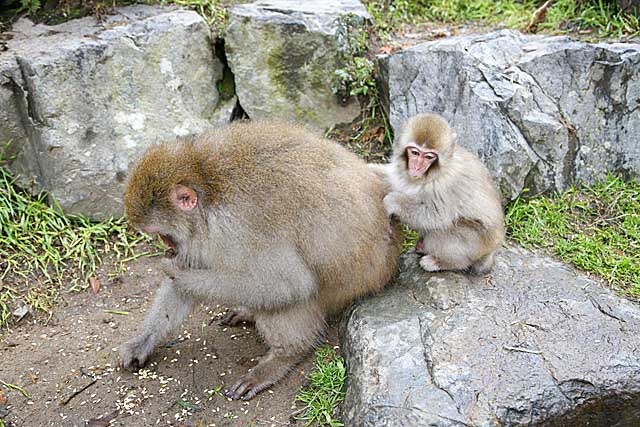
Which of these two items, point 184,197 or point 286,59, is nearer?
point 184,197

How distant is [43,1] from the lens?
235 inches

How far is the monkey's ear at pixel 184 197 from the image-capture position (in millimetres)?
3779

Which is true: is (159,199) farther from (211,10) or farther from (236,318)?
(211,10)

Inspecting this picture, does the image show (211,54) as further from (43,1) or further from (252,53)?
(43,1)

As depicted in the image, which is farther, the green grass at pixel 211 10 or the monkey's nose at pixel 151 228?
the green grass at pixel 211 10

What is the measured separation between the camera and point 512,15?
672 centimetres

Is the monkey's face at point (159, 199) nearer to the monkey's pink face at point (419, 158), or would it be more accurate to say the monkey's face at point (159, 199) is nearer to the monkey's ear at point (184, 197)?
the monkey's ear at point (184, 197)

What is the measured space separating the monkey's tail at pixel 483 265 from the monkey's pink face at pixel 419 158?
2.48 ft

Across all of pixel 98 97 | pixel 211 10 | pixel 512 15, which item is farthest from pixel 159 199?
pixel 512 15

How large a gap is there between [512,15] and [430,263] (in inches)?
129

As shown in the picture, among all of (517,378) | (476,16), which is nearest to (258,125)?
(517,378)

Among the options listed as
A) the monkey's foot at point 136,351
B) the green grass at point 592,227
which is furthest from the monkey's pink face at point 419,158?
the monkey's foot at point 136,351

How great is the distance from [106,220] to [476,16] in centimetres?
383

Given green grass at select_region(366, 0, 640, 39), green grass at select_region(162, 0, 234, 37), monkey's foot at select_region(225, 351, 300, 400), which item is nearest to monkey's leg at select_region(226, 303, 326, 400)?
monkey's foot at select_region(225, 351, 300, 400)
